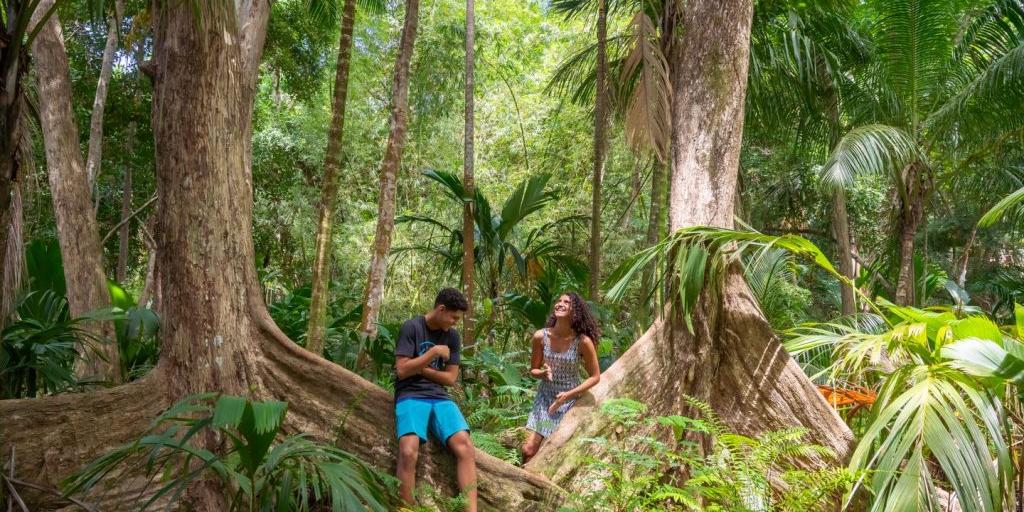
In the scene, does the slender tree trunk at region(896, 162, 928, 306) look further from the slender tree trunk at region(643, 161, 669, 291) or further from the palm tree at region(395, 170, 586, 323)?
the palm tree at region(395, 170, 586, 323)

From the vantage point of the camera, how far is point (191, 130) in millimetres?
4027

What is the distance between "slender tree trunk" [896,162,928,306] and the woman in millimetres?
6431

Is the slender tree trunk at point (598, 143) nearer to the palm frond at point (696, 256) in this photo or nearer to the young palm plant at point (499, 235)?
the young palm plant at point (499, 235)

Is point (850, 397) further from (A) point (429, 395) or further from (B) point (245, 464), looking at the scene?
(B) point (245, 464)

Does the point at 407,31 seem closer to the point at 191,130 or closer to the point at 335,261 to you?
the point at 191,130

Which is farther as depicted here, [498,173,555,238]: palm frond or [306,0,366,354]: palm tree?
[498,173,555,238]: palm frond

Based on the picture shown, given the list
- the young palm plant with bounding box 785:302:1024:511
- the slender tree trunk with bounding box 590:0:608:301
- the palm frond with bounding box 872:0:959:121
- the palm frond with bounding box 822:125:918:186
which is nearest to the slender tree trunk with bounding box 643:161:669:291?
the slender tree trunk with bounding box 590:0:608:301

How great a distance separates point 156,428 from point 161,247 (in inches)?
→ 35.3

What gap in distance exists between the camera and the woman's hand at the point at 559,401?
4961 mm

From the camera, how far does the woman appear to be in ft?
16.7

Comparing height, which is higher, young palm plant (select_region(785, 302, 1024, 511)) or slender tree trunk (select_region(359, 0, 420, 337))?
slender tree trunk (select_region(359, 0, 420, 337))

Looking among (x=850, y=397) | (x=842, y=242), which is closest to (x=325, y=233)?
(x=850, y=397)

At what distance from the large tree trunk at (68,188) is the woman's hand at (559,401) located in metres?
4.32

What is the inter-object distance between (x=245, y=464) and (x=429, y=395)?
1178mm
